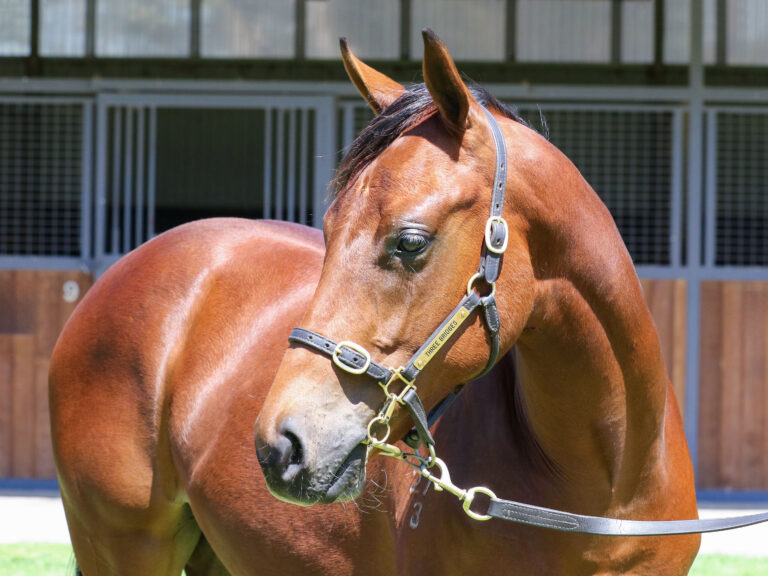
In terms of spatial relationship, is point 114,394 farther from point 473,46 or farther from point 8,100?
point 473,46

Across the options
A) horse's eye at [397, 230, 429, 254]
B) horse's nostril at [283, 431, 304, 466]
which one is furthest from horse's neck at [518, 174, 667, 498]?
horse's nostril at [283, 431, 304, 466]

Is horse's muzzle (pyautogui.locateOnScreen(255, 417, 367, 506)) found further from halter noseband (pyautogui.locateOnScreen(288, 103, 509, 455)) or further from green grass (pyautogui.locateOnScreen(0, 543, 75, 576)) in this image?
green grass (pyautogui.locateOnScreen(0, 543, 75, 576))

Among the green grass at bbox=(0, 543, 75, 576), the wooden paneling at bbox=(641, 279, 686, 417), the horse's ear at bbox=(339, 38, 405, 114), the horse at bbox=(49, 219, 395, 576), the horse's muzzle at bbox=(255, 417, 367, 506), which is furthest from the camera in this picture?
the wooden paneling at bbox=(641, 279, 686, 417)

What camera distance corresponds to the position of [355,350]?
64.6 inches

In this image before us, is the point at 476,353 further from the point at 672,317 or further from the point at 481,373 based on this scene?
the point at 672,317

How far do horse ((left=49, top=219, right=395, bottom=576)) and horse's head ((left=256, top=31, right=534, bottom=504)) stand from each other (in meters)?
0.81

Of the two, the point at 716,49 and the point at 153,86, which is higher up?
the point at 716,49

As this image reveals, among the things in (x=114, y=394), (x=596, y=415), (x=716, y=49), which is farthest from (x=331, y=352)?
(x=716, y=49)

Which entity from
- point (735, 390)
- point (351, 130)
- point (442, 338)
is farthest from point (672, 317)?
point (442, 338)

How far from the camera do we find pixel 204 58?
409 inches

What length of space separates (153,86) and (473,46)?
4.57 m

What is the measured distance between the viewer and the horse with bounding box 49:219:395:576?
8.20 ft

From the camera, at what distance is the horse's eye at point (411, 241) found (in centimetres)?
166

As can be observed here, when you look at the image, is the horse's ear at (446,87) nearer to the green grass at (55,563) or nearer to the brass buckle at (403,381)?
the brass buckle at (403,381)
